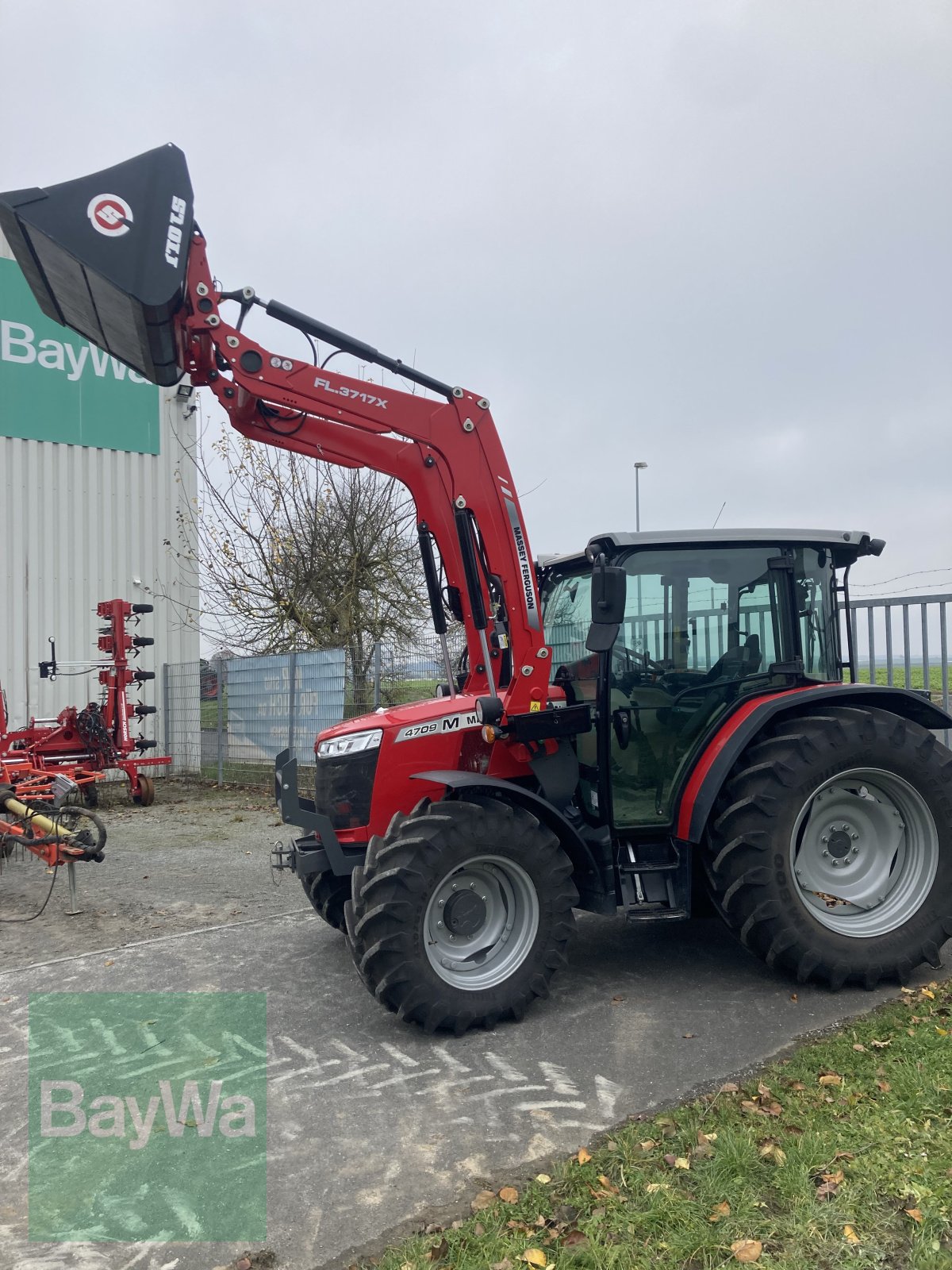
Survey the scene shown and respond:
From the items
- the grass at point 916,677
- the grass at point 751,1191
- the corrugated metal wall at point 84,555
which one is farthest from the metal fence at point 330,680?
the grass at point 751,1191

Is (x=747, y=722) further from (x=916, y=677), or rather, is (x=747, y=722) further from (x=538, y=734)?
(x=916, y=677)

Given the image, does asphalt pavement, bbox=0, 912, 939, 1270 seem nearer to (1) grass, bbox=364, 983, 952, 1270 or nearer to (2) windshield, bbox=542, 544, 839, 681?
(1) grass, bbox=364, 983, 952, 1270

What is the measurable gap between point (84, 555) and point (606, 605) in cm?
1266

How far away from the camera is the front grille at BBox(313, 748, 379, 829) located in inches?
188

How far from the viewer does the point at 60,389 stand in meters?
14.9

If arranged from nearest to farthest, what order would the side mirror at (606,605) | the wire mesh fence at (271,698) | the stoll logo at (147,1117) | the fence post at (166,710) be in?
1. the stoll logo at (147,1117)
2. the side mirror at (606,605)
3. the wire mesh fence at (271,698)
4. the fence post at (166,710)

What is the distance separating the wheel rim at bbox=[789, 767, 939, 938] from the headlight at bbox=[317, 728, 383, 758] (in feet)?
7.12

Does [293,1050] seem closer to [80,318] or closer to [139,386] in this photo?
[80,318]

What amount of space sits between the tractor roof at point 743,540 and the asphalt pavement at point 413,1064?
7.35 ft

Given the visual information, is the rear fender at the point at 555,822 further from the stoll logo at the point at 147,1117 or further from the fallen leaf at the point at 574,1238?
the fallen leaf at the point at 574,1238

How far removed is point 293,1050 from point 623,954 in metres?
2.01

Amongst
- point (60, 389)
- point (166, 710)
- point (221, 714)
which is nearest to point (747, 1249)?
point (221, 714)

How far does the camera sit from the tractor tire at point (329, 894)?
5.43 m

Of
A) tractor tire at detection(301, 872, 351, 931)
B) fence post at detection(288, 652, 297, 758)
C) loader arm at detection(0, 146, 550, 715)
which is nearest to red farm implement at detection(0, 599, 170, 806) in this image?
fence post at detection(288, 652, 297, 758)
